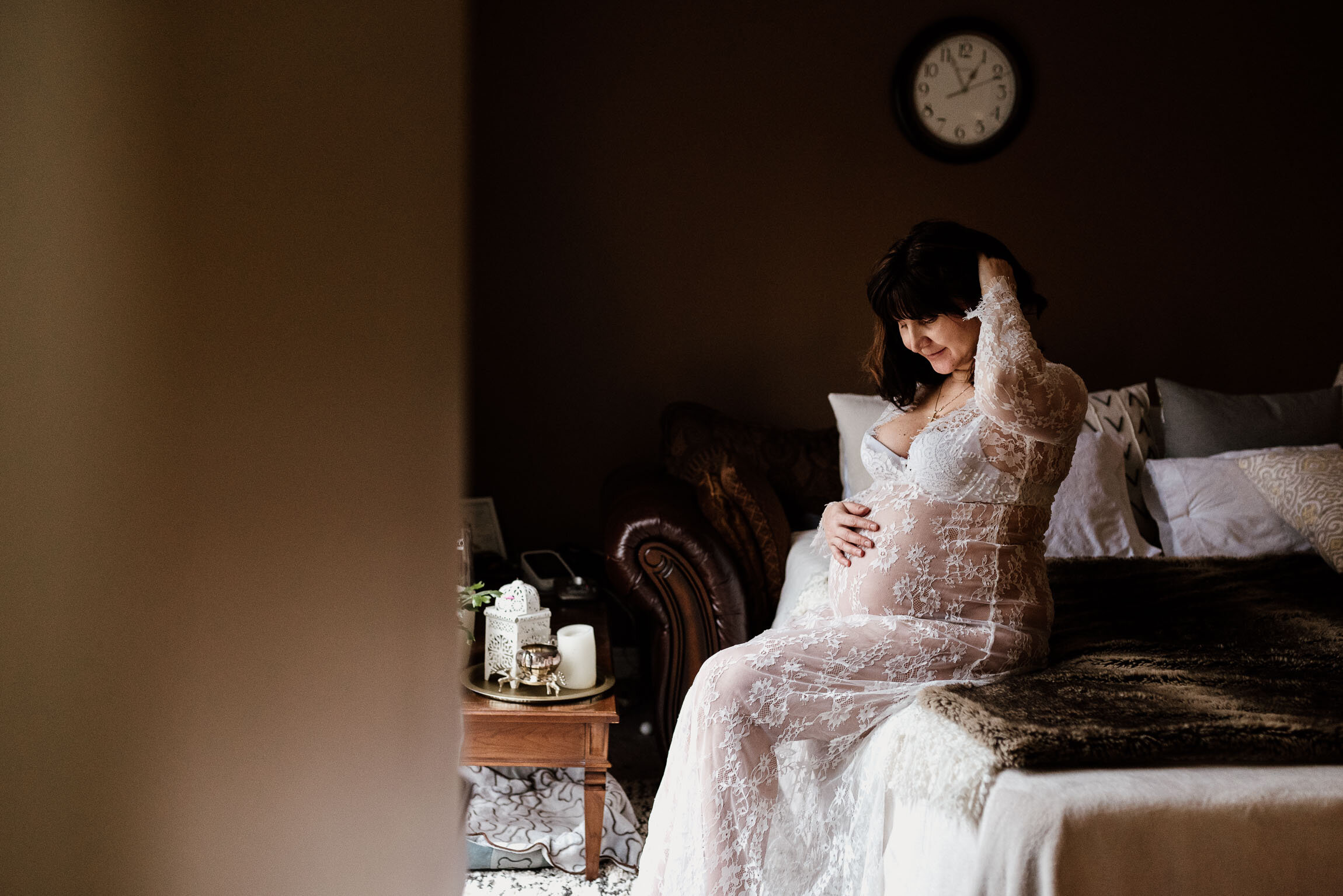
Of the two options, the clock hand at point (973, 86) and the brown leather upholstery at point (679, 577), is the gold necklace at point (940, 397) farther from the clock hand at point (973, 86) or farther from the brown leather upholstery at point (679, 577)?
the clock hand at point (973, 86)

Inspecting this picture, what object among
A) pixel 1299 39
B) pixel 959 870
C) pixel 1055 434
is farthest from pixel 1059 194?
pixel 959 870

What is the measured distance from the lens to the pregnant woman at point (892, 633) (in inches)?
58.5

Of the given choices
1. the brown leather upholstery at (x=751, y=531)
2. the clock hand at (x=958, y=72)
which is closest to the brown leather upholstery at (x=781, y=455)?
the brown leather upholstery at (x=751, y=531)

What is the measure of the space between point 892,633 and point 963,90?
7.53 ft

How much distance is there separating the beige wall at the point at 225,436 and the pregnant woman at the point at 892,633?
52.5 inches

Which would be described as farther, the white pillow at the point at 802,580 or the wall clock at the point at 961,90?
the wall clock at the point at 961,90

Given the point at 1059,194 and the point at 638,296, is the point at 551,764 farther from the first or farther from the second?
the point at 1059,194

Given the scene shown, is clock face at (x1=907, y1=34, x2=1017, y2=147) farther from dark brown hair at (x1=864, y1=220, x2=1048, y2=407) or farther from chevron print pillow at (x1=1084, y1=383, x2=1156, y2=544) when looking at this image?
dark brown hair at (x1=864, y1=220, x2=1048, y2=407)

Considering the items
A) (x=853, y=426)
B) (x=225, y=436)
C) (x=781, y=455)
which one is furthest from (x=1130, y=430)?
(x=225, y=436)

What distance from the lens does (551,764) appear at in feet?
5.97

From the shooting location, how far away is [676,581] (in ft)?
7.34

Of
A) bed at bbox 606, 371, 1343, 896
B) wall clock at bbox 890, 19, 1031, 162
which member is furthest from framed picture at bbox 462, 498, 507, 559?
wall clock at bbox 890, 19, 1031, 162

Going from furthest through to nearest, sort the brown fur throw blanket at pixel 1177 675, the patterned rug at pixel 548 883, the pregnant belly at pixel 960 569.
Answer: the patterned rug at pixel 548 883 → the pregnant belly at pixel 960 569 → the brown fur throw blanket at pixel 1177 675

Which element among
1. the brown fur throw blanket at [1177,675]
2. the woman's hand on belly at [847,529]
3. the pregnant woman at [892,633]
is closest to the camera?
the brown fur throw blanket at [1177,675]
